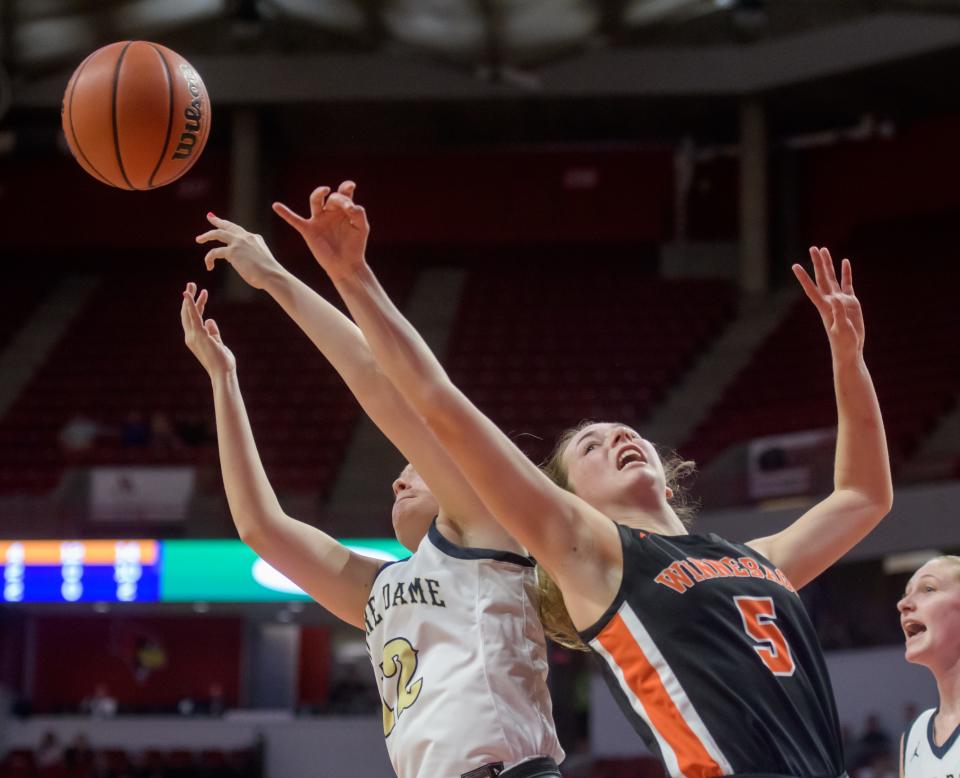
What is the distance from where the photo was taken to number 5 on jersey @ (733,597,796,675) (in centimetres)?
222

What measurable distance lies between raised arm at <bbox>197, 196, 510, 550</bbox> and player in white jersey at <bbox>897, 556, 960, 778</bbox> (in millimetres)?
1411

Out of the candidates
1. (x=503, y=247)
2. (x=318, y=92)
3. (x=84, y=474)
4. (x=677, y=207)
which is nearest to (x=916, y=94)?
(x=677, y=207)

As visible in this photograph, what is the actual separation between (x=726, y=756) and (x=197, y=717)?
12.1 meters

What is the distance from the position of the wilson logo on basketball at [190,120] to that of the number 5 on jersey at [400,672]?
6.64 feet

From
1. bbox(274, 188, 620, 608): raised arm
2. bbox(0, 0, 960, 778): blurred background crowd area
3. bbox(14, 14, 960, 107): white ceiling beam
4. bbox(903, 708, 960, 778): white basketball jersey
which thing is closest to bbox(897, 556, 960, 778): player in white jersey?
bbox(903, 708, 960, 778): white basketball jersey

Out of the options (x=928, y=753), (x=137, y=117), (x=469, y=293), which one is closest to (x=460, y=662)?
(x=928, y=753)

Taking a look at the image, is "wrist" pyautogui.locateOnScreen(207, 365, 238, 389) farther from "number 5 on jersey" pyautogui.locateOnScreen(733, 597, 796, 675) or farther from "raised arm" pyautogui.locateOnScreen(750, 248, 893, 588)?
"number 5 on jersey" pyautogui.locateOnScreen(733, 597, 796, 675)

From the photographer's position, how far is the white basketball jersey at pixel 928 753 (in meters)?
3.61

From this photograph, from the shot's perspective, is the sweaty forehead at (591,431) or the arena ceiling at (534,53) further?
the arena ceiling at (534,53)

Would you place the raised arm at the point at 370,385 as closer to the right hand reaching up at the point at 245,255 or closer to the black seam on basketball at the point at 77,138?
the right hand reaching up at the point at 245,255

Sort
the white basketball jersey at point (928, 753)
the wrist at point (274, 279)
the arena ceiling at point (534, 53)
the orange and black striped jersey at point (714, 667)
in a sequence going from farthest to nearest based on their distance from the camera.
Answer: the arena ceiling at point (534, 53) < the white basketball jersey at point (928, 753) < the wrist at point (274, 279) < the orange and black striped jersey at point (714, 667)

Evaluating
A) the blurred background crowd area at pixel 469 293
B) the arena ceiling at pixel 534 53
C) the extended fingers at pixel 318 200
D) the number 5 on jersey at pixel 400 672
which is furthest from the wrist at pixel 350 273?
the arena ceiling at pixel 534 53

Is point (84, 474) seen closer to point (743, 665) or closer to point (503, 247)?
point (503, 247)

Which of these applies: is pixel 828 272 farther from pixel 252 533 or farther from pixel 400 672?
pixel 252 533
